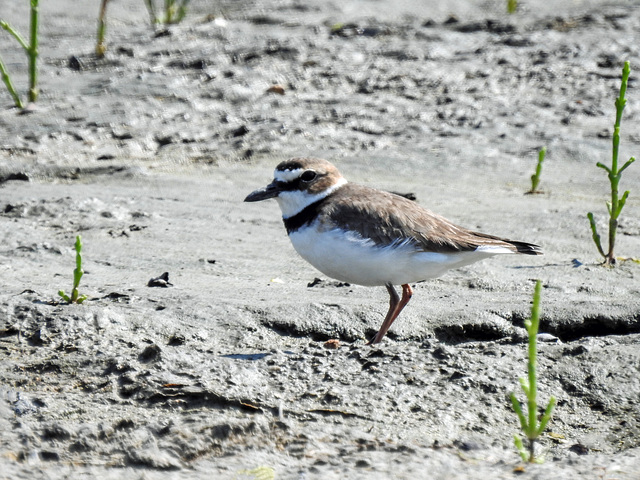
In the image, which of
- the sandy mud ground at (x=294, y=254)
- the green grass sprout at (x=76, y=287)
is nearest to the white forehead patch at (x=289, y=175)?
the sandy mud ground at (x=294, y=254)

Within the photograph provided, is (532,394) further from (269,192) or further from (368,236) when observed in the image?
(269,192)

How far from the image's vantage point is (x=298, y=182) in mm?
4590

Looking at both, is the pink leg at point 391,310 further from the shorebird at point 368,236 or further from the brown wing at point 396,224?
the brown wing at point 396,224

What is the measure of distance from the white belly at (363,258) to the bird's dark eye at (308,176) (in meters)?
0.35

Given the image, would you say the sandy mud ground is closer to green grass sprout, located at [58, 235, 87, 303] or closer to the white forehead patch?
green grass sprout, located at [58, 235, 87, 303]

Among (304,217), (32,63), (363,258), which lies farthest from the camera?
(32,63)

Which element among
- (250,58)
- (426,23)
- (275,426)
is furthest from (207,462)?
(426,23)

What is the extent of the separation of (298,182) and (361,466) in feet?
6.30

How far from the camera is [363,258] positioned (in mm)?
4184

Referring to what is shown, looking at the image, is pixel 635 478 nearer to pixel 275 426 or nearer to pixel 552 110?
pixel 275 426

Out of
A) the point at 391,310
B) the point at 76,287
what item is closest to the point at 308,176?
the point at 391,310

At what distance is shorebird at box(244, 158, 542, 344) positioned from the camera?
421cm

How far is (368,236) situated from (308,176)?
1.85ft

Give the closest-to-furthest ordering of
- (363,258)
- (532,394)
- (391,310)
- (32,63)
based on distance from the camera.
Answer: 1. (532,394)
2. (363,258)
3. (391,310)
4. (32,63)
